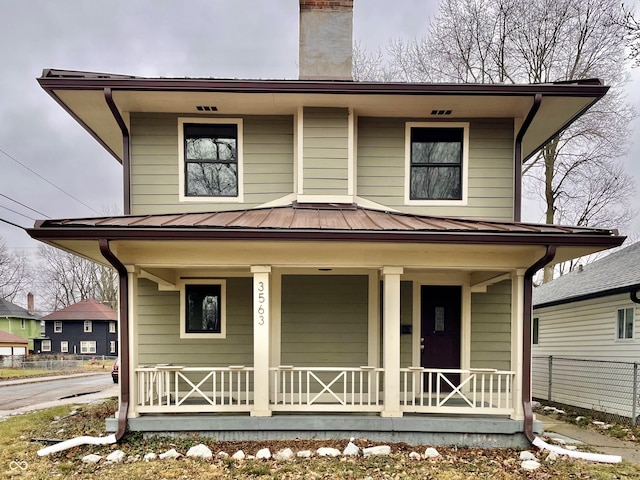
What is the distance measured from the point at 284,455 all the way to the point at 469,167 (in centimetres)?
544

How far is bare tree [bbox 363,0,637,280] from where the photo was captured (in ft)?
46.8

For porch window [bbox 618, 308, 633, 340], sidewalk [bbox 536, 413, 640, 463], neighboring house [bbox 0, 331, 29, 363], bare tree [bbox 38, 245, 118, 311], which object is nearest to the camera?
sidewalk [bbox 536, 413, 640, 463]

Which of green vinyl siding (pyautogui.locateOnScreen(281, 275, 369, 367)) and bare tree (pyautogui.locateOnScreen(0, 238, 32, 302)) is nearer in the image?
green vinyl siding (pyautogui.locateOnScreen(281, 275, 369, 367))

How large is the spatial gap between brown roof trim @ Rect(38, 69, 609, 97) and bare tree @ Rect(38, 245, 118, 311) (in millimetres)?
35132

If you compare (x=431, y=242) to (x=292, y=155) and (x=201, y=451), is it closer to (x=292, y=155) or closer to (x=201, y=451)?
(x=292, y=155)

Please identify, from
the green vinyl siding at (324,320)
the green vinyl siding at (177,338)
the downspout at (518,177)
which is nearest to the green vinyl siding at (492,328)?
the downspout at (518,177)

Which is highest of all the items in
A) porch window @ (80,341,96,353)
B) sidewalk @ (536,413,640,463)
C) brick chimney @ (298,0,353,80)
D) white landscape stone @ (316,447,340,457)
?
brick chimney @ (298,0,353,80)

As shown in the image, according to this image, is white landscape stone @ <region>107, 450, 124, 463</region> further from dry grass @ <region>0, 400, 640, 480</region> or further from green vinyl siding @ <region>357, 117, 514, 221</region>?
green vinyl siding @ <region>357, 117, 514, 221</region>

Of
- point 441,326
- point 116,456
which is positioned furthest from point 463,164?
point 116,456

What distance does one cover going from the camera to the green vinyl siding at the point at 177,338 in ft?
23.3

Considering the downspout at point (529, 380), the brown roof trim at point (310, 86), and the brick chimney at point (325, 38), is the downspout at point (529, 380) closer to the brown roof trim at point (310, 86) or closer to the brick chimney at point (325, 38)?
the brown roof trim at point (310, 86)

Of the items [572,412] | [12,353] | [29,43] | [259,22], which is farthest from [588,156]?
[29,43]

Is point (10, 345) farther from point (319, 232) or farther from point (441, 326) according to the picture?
point (319, 232)

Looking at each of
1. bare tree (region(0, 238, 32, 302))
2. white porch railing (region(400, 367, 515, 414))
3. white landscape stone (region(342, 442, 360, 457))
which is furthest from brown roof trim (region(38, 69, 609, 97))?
bare tree (region(0, 238, 32, 302))
